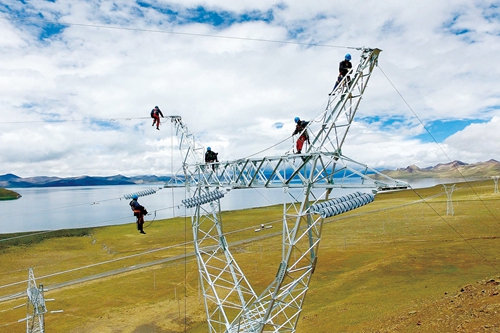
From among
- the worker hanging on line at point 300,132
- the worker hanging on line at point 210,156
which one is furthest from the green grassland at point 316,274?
the worker hanging on line at point 210,156

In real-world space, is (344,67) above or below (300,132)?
above

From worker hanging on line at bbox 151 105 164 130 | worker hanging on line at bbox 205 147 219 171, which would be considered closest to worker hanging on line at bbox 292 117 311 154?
worker hanging on line at bbox 205 147 219 171

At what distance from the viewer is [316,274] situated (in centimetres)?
3756

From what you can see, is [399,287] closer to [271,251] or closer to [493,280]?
[493,280]

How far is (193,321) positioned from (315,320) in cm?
1038

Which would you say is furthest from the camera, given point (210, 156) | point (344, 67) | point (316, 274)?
point (316, 274)

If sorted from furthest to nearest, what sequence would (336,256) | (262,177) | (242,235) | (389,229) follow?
(242,235) < (389,229) < (336,256) < (262,177)

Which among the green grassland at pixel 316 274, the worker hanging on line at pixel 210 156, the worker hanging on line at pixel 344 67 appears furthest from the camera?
the green grassland at pixel 316 274

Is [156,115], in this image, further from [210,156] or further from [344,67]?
[344,67]

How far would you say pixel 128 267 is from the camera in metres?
49.7

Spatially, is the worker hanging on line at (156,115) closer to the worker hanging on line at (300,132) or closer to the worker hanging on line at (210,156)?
the worker hanging on line at (210,156)

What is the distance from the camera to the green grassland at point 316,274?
86.8 ft

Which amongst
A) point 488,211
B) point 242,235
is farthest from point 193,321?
point 488,211

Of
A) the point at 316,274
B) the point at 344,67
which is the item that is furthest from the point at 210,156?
the point at 316,274
